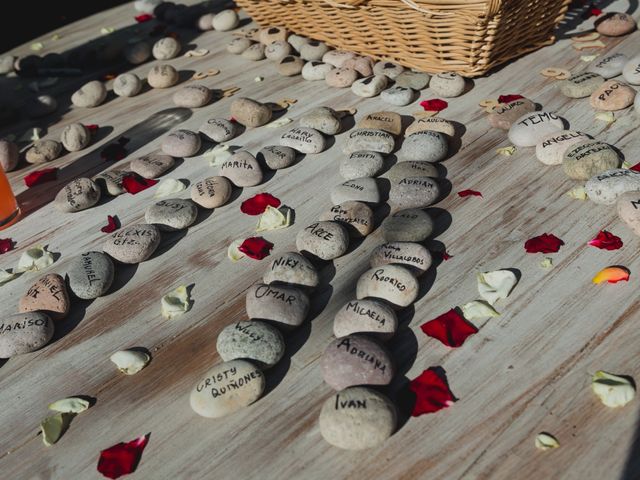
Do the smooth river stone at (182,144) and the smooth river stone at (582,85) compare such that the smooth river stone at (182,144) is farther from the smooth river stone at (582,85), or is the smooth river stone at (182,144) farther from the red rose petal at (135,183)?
the smooth river stone at (582,85)

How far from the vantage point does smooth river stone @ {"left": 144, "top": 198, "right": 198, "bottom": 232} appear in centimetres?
188

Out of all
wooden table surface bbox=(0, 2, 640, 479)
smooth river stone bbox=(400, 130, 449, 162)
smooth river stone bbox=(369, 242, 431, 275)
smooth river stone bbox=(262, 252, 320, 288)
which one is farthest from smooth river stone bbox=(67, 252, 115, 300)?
smooth river stone bbox=(400, 130, 449, 162)

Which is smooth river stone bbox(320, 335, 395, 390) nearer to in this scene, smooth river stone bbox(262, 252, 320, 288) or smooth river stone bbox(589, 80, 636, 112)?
smooth river stone bbox(262, 252, 320, 288)

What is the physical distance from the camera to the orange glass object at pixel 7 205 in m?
2.03

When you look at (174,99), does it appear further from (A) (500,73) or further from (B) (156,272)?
(A) (500,73)

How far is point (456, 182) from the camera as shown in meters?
1.88

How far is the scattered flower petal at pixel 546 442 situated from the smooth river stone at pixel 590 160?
0.86 m

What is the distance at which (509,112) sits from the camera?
6.81 feet

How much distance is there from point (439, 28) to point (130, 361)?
1.49m

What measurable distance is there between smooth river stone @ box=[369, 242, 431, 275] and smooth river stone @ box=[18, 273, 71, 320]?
80 centimetres

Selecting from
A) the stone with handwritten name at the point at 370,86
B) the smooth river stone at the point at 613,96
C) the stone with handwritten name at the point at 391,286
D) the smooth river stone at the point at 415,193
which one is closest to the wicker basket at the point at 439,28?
the stone with handwritten name at the point at 370,86

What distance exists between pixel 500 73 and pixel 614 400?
1.55 meters

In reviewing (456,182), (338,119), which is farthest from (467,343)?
(338,119)

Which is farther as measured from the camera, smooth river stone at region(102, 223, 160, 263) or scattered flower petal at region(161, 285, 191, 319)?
smooth river stone at region(102, 223, 160, 263)
